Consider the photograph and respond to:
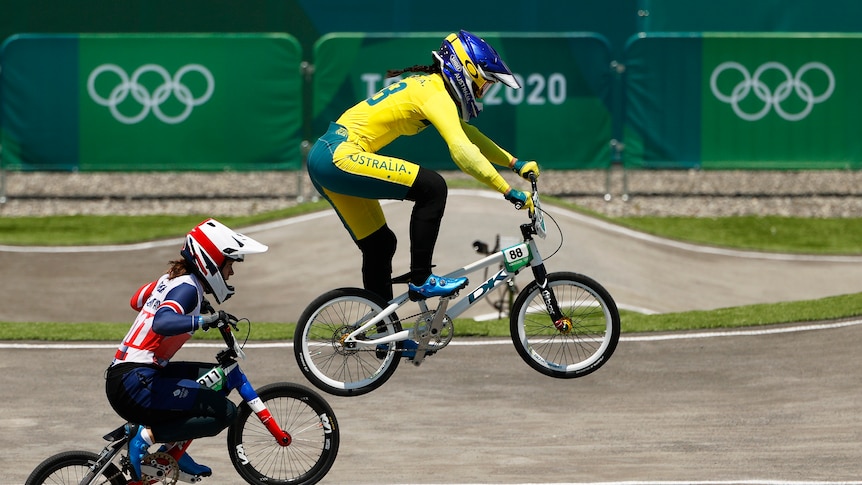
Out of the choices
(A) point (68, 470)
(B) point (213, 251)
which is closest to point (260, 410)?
(B) point (213, 251)

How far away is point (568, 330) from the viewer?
10742 mm

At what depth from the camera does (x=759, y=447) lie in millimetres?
12398

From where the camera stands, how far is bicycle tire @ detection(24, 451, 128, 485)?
9.35 meters

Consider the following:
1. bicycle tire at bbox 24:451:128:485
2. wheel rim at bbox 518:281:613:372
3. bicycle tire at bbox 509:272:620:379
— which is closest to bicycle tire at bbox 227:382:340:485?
bicycle tire at bbox 24:451:128:485

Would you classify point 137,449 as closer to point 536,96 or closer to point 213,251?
point 213,251

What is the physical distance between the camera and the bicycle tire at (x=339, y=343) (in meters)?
10.6

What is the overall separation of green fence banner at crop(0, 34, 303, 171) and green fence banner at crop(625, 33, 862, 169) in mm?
6392

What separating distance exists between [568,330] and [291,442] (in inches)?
97.8

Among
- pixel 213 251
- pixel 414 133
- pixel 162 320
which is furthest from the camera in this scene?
pixel 414 133

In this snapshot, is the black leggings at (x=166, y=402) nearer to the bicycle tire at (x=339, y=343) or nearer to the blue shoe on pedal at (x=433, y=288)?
the bicycle tire at (x=339, y=343)

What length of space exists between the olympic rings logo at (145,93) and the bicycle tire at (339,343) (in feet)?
44.6

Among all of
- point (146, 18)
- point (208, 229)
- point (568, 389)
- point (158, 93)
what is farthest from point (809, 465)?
point (146, 18)

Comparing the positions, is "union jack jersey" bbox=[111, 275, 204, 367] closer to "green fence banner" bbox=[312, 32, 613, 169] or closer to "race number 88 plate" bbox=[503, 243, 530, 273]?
"race number 88 plate" bbox=[503, 243, 530, 273]

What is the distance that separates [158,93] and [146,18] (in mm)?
3729
